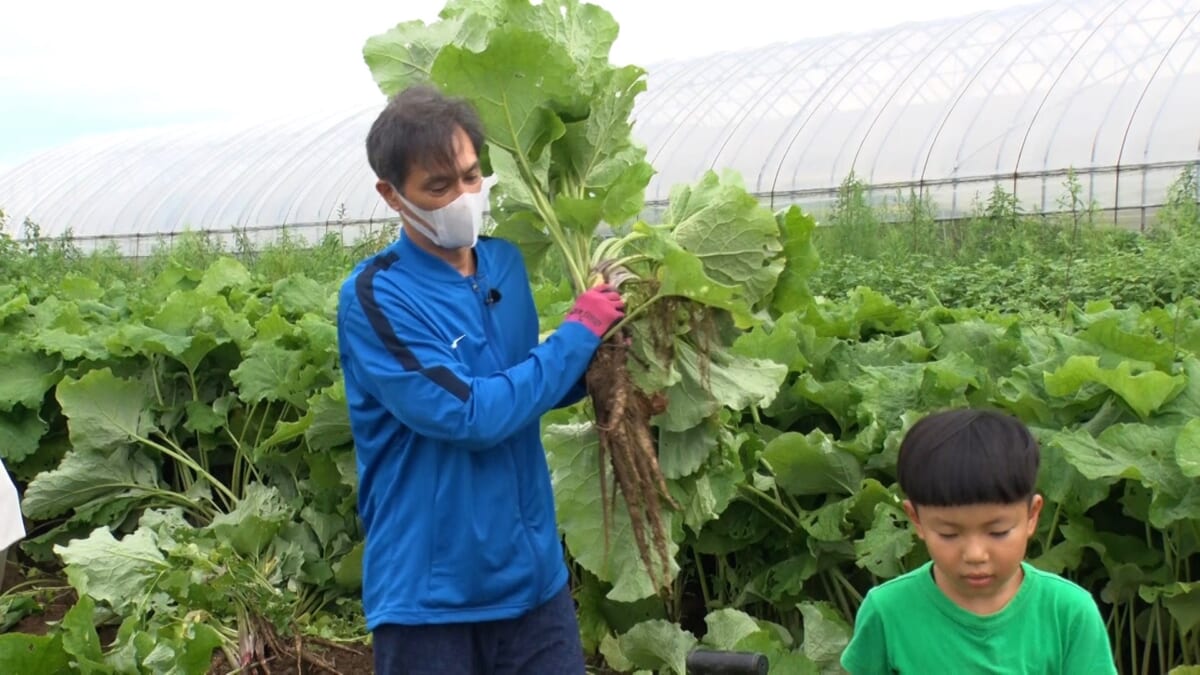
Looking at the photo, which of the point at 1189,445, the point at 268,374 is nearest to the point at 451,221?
the point at 1189,445

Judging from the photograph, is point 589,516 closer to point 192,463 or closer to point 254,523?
point 254,523

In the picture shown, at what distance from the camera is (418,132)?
2225mm

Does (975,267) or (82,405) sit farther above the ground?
(82,405)

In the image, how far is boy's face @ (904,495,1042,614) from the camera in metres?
1.84

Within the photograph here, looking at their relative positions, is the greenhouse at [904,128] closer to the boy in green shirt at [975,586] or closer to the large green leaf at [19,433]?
the large green leaf at [19,433]

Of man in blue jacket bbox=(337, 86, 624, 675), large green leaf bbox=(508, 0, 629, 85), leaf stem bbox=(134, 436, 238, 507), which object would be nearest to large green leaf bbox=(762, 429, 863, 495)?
man in blue jacket bbox=(337, 86, 624, 675)

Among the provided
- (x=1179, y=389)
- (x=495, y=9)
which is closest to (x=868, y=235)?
(x=1179, y=389)

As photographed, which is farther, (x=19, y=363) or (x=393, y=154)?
(x=19, y=363)

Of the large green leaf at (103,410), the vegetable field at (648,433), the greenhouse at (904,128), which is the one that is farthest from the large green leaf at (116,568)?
the greenhouse at (904,128)

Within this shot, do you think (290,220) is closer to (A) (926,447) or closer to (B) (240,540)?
(B) (240,540)

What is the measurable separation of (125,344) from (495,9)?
3288 millimetres

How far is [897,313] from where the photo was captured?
4.62m

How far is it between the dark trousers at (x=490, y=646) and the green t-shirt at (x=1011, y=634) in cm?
78

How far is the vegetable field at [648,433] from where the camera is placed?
102 inches
